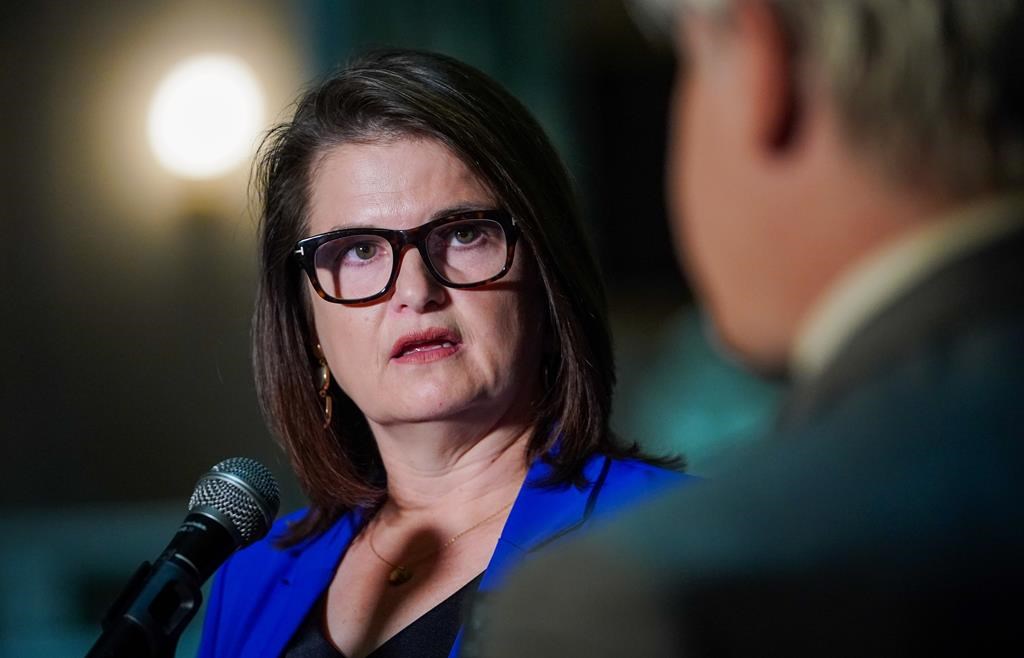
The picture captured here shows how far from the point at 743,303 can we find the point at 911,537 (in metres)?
0.16

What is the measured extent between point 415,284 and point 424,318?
0.17ft

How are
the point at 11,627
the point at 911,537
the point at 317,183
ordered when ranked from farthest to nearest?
the point at 11,627
the point at 317,183
the point at 911,537

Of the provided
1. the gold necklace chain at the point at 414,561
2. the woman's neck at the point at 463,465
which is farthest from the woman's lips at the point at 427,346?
the gold necklace chain at the point at 414,561

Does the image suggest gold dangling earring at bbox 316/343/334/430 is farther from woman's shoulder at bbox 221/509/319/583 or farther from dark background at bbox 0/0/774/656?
dark background at bbox 0/0/774/656

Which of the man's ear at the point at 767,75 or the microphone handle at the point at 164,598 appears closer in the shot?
the man's ear at the point at 767,75

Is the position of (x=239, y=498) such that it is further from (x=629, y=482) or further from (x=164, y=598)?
(x=629, y=482)

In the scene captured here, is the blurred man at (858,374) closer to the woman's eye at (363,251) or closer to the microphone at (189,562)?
the microphone at (189,562)

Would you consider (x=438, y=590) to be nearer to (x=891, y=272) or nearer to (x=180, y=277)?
(x=891, y=272)

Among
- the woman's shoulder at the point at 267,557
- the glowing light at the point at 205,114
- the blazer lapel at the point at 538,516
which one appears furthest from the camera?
the glowing light at the point at 205,114

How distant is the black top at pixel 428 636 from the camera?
156cm

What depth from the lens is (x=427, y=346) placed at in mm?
1655

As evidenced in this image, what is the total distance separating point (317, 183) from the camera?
180cm

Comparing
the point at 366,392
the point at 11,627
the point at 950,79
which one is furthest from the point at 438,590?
the point at 11,627

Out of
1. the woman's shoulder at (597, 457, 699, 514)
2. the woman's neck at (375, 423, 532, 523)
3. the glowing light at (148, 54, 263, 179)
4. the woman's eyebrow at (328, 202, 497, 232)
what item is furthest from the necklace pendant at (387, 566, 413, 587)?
the glowing light at (148, 54, 263, 179)
